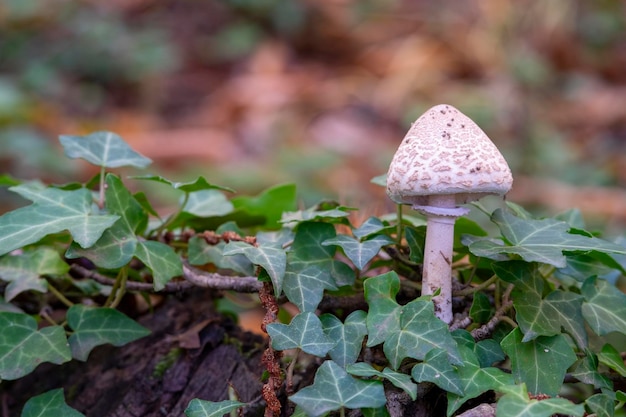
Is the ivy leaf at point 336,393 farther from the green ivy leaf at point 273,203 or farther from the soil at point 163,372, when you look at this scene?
the green ivy leaf at point 273,203

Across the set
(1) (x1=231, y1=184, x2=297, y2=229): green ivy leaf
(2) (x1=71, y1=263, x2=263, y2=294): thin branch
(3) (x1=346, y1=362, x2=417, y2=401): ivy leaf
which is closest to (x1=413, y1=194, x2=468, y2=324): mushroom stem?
(3) (x1=346, y1=362, x2=417, y2=401): ivy leaf

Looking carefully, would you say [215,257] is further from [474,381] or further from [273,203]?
[474,381]

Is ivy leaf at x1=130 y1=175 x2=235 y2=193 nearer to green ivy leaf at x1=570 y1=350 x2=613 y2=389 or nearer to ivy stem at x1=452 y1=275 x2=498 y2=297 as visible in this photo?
ivy stem at x1=452 y1=275 x2=498 y2=297

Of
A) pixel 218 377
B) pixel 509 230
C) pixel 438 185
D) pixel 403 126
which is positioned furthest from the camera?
pixel 403 126

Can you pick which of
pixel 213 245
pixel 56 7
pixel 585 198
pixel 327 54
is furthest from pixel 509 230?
pixel 56 7

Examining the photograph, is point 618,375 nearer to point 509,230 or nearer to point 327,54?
point 509,230

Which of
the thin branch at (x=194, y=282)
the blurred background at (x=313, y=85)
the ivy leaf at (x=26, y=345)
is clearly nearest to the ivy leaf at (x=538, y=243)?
the thin branch at (x=194, y=282)
